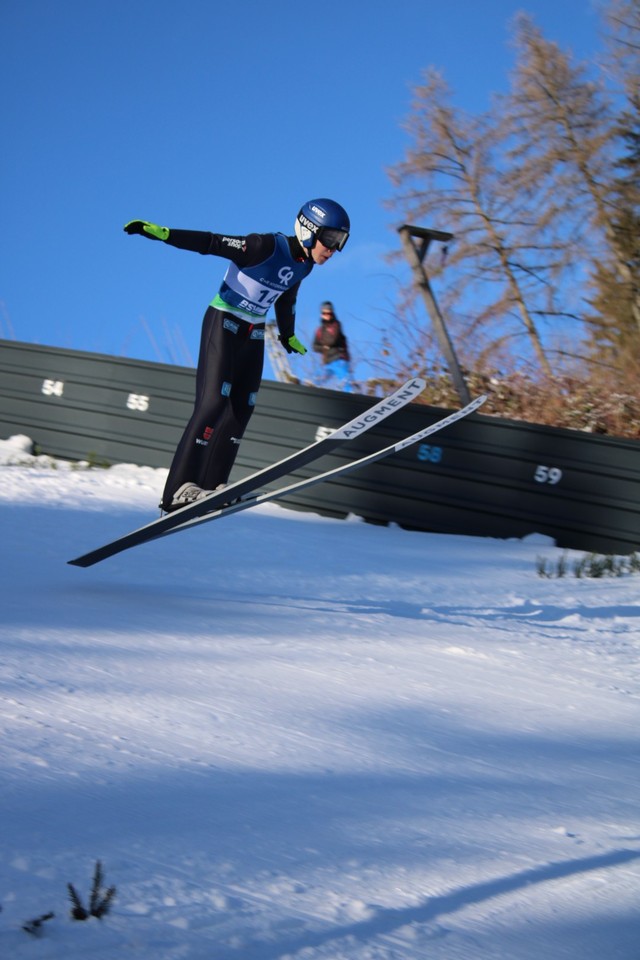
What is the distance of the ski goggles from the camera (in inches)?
167

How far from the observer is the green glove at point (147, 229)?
155 inches

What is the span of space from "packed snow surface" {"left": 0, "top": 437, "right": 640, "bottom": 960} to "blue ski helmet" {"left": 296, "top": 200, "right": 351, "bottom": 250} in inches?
66.6

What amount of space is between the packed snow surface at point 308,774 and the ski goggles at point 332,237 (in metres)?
1.68

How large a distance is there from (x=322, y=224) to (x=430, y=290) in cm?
417

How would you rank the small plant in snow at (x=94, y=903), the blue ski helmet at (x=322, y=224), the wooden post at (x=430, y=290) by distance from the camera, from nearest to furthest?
the small plant in snow at (x=94, y=903)
the blue ski helmet at (x=322, y=224)
the wooden post at (x=430, y=290)

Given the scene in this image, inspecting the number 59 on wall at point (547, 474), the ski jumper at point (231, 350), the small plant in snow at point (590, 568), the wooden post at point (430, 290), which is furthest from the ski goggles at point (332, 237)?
the wooden post at point (430, 290)

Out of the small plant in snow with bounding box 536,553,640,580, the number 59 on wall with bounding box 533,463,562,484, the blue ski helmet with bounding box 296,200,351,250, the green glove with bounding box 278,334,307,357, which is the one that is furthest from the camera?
the number 59 on wall with bounding box 533,463,562,484

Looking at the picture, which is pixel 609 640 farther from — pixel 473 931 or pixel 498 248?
pixel 498 248

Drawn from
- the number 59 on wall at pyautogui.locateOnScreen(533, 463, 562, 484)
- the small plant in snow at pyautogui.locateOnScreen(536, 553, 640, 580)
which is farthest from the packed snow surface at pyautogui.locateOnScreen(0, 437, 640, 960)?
the number 59 on wall at pyautogui.locateOnScreen(533, 463, 562, 484)

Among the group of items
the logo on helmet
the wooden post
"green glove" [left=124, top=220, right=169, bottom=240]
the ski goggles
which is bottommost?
"green glove" [left=124, top=220, right=169, bottom=240]

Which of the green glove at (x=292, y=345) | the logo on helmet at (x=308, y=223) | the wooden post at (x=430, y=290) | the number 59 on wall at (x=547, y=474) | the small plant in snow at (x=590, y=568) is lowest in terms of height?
the small plant in snow at (x=590, y=568)

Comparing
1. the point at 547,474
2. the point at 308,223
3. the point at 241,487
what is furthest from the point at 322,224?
the point at 547,474

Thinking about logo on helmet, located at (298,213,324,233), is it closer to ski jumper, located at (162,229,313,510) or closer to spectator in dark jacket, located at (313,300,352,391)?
ski jumper, located at (162,229,313,510)

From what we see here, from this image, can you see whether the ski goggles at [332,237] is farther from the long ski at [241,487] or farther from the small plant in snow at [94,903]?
the small plant in snow at [94,903]
